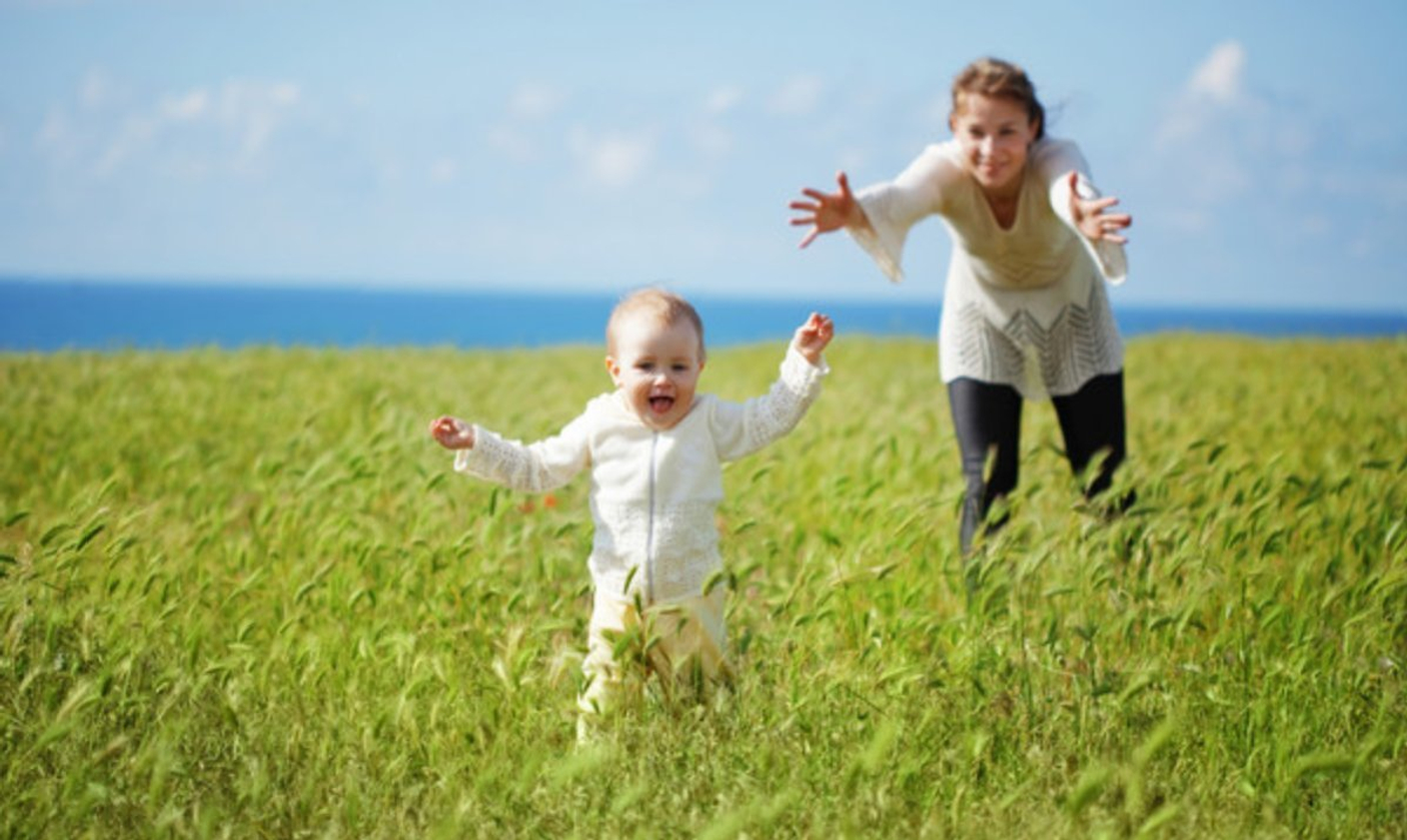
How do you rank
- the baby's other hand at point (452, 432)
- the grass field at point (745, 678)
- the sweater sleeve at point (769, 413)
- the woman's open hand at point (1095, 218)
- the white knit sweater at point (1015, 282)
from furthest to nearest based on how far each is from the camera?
the white knit sweater at point (1015, 282) → the woman's open hand at point (1095, 218) → the sweater sleeve at point (769, 413) → the baby's other hand at point (452, 432) → the grass field at point (745, 678)

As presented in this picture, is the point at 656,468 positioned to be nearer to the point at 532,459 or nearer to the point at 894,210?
the point at 532,459

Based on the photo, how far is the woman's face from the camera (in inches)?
163

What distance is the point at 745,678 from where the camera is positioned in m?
3.16

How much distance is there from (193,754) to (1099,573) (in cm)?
255

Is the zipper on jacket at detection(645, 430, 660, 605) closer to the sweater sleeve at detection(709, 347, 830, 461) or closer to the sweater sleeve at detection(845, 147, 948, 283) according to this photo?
the sweater sleeve at detection(709, 347, 830, 461)

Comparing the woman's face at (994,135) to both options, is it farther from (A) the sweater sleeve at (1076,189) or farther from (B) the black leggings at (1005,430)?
(B) the black leggings at (1005,430)

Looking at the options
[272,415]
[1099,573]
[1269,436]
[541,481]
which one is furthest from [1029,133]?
[272,415]

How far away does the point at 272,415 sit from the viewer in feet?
25.7

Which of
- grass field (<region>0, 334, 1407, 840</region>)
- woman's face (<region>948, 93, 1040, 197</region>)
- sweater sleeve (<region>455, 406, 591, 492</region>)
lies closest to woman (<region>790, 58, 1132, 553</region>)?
woman's face (<region>948, 93, 1040, 197</region>)

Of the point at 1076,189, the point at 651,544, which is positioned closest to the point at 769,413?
the point at 651,544

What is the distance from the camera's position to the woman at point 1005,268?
4.13 meters

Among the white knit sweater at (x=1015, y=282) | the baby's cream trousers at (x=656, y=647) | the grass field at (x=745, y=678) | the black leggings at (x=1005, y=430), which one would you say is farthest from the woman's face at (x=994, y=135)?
the baby's cream trousers at (x=656, y=647)

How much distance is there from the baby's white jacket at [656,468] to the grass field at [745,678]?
27cm

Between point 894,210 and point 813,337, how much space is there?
4.01 ft
